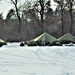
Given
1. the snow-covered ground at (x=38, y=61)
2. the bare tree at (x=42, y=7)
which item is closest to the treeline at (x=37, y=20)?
the bare tree at (x=42, y=7)

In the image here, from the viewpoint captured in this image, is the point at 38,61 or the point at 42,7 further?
the point at 42,7

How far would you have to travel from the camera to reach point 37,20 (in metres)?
38.3

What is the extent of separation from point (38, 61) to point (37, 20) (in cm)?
2868

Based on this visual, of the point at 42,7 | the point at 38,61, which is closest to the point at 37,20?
the point at 42,7

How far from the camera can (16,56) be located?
10289 mm

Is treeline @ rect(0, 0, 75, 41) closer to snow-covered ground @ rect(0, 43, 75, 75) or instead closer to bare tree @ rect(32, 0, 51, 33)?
bare tree @ rect(32, 0, 51, 33)

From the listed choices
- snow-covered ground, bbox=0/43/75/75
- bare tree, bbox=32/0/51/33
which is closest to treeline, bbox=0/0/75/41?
bare tree, bbox=32/0/51/33

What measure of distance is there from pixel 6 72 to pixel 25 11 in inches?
1171

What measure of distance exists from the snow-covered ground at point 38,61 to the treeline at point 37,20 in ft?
66.0

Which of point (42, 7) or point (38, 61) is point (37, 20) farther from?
point (38, 61)

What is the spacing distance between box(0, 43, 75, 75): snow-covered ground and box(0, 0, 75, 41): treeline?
20131 millimetres

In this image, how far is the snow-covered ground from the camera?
8.63 m

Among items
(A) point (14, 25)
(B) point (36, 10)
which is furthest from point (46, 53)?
(A) point (14, 25)

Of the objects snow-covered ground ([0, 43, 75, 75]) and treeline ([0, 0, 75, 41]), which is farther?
treeline ([0, 0, 75, 41])
